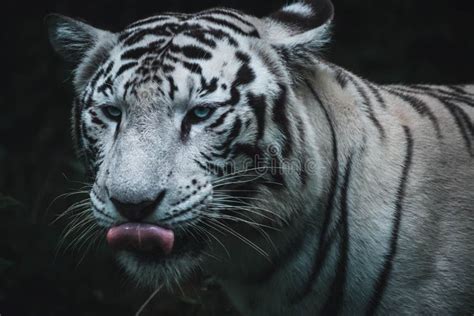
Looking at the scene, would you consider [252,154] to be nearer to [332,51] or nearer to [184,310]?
[184,310]

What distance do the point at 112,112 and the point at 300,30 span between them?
1.97 feet

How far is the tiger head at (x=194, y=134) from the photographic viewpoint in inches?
77.6

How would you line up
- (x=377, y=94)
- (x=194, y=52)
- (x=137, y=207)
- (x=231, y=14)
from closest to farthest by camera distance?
(x=137, y=207) < (x=194, y=52) < (x=231, y=14) < (x=377, y=94)

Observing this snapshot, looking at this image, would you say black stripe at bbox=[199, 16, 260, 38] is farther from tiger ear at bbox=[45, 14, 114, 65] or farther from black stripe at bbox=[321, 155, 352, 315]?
black stripe at bbox=[321, 155, 352, 315]

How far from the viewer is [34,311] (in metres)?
2.98

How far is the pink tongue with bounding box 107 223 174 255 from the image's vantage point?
76.9 inches

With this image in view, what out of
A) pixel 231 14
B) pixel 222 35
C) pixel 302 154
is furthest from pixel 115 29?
pixel 302 154

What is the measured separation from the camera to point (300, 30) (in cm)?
228

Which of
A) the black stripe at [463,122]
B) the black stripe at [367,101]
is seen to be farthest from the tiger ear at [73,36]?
the black stripe at [463,122]

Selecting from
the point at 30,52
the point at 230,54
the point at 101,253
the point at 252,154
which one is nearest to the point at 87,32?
the point at 230,54

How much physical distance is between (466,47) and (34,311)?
329 centimetres

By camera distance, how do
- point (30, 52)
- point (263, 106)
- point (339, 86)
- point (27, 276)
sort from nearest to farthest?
point (263, 106)
point (339, 86)
point (27, 276)
point (30, 52)

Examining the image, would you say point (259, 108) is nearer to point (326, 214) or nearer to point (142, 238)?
point (326, 214)

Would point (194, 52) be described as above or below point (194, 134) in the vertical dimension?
above
